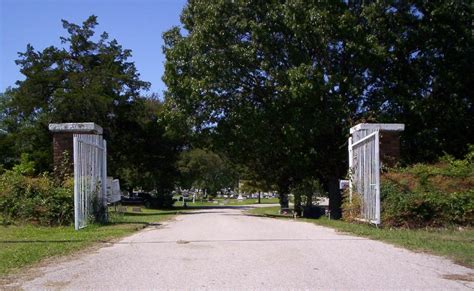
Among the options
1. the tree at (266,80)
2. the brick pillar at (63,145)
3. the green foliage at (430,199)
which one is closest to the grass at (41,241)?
the brick pillar at (63,145)

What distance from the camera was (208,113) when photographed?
96.9ft

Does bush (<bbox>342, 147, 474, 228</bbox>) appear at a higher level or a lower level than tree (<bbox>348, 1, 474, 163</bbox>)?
lower

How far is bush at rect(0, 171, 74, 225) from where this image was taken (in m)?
18.0

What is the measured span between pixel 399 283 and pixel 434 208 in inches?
348

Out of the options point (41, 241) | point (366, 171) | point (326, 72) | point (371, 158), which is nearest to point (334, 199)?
point (326, 72)

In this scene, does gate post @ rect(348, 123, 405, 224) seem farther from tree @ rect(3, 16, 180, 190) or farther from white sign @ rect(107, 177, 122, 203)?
tree @ rect(3, 16, 180, 190)

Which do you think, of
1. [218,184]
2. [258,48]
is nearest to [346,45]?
[258,48]

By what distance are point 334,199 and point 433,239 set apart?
54.6 feet

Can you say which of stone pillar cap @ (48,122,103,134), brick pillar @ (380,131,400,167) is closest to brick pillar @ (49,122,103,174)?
stone pillar cap @ (48,122,103,134)

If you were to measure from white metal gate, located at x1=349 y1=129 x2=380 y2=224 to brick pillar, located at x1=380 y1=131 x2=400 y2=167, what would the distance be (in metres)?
0.54

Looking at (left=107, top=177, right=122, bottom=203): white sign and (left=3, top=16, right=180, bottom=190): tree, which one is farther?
(left=3, top=16, right=180, bottom=190): tree

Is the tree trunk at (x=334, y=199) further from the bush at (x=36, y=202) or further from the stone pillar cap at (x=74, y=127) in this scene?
the bush at (x=36, y=202)

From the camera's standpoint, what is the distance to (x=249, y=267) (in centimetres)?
930

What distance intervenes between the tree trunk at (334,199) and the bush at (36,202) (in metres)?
14.4
